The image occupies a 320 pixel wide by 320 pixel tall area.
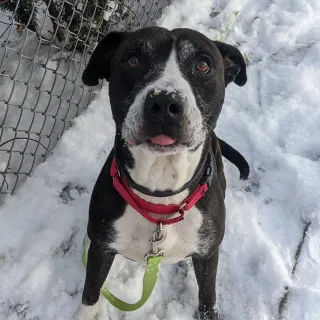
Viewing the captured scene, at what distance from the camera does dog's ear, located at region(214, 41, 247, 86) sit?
2.31m

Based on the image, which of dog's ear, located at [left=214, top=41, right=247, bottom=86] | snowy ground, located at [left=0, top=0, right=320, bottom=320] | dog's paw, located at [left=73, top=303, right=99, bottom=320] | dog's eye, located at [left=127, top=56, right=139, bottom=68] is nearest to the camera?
dog's eye, located at [left=127, top=56, right=139, bottom=68]

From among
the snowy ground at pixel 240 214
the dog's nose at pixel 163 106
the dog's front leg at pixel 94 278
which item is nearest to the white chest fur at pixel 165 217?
the dog's front leg at pixel 94 278

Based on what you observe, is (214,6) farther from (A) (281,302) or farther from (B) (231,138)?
(A) (281,302)

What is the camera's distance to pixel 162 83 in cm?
174

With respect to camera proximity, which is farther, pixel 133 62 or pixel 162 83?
pixel 133 62

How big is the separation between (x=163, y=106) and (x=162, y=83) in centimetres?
11

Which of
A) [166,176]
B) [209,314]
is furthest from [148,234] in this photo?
[209,314]

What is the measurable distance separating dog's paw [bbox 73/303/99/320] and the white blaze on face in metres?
1.13

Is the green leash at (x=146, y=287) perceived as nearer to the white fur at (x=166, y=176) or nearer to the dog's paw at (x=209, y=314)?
the white fur at (x=166, y=176)

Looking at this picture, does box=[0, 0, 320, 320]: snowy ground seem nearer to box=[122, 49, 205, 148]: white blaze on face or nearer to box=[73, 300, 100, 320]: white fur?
box=[73, 300, 100, 320]: white fur

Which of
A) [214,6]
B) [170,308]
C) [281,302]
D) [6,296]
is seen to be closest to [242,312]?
[281,302]

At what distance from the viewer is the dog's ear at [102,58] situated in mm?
2215

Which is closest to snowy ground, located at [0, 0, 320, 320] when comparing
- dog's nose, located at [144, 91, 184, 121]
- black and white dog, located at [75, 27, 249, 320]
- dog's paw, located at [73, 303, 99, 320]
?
dog's paw, located at [73, 303, 99, 320]

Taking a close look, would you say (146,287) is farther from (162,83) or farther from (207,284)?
(162,83)
